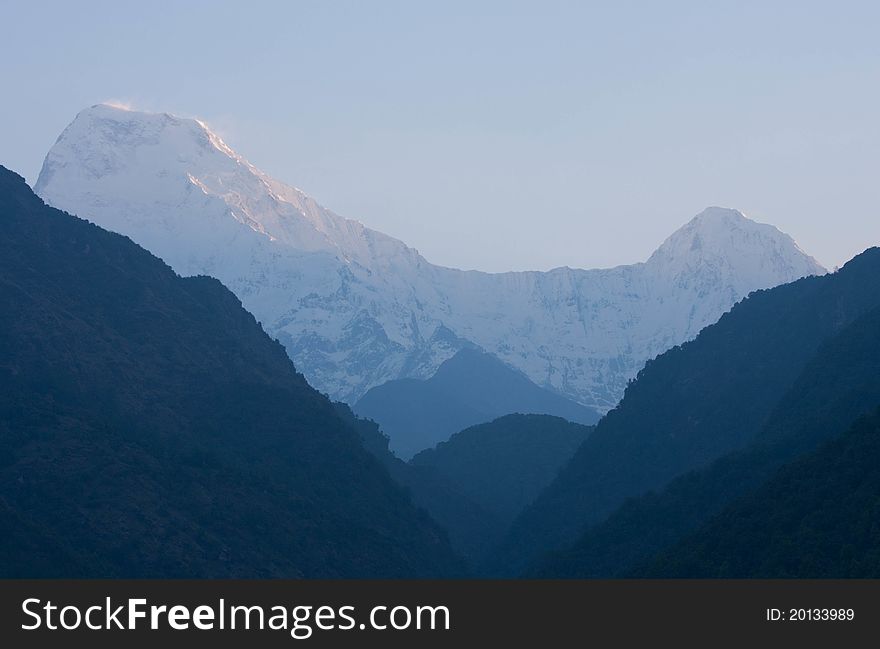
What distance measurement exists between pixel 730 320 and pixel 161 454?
78.1 meters

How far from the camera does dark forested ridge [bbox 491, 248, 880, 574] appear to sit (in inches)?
6171

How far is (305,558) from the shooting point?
125 meters

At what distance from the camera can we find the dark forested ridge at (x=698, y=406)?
15675cm

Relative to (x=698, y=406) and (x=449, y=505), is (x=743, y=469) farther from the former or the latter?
(x=449, y=505)

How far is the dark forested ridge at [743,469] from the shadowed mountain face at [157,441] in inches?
679

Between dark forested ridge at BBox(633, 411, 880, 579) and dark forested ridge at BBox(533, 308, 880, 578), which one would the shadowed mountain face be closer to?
dark forested ridge at BBox(533, 308, 880, 578)

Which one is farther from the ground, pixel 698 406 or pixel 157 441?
pixel 698 406

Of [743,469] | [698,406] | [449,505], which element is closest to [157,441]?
[743,469]

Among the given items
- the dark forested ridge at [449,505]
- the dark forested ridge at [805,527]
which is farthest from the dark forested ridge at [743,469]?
the dark forested ridge at [449,505]

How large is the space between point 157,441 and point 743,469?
159ft

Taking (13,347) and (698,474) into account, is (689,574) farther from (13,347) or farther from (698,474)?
(13,347)

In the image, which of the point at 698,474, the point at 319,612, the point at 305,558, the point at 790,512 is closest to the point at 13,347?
the point at 305,558

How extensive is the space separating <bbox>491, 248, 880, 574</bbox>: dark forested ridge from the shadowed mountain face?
53.6ft

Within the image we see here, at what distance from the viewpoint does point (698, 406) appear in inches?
6526
